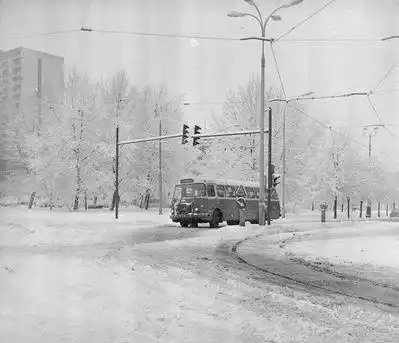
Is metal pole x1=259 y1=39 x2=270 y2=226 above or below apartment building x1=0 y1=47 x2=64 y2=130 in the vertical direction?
below

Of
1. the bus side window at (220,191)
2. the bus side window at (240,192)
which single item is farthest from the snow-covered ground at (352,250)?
the bus side window at (240,192)

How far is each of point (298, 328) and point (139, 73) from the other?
15.3 feet

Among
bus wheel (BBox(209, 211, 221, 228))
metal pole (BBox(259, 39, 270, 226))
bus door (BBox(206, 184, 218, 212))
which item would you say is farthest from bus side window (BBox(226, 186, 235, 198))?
metal pole (BBox(259, 39, 270, 226))

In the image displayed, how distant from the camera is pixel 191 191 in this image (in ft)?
78.3

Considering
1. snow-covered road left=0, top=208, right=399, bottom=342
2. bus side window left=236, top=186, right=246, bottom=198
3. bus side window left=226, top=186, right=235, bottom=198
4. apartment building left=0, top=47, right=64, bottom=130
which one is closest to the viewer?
snow-covered road left=0, top=208, right=399, bottom=342

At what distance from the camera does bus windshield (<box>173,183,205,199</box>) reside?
77.8 feet

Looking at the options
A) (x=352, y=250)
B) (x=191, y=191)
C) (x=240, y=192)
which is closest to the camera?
(x=352, y=250)

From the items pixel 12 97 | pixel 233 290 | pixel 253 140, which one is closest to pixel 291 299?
pixel 233 290

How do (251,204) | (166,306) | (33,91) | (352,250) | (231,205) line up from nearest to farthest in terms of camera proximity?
(166,306) → (352,250) → (231,205) → (251,204) → (33,91)

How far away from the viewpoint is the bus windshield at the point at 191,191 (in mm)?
A: 23719

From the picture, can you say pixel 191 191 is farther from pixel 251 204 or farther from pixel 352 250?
pixel 352 250

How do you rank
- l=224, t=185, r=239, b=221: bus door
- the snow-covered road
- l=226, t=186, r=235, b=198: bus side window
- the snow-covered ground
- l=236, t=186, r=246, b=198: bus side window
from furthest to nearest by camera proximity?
l=236, t=186, r=246, b=198: bus side window < l=226, t=186, r=235, b=198: bus side window < l=224, t=185, r=239, b=221: bus door < the snow-covered ground < the snow-covered road

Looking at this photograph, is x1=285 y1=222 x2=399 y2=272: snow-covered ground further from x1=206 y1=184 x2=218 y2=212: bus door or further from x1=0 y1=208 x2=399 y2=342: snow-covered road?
x1=206 y1=184 x2=218 y2=212: bus door

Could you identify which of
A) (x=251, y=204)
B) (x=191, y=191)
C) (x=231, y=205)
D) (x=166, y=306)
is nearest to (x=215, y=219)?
(x=191, y=191)
